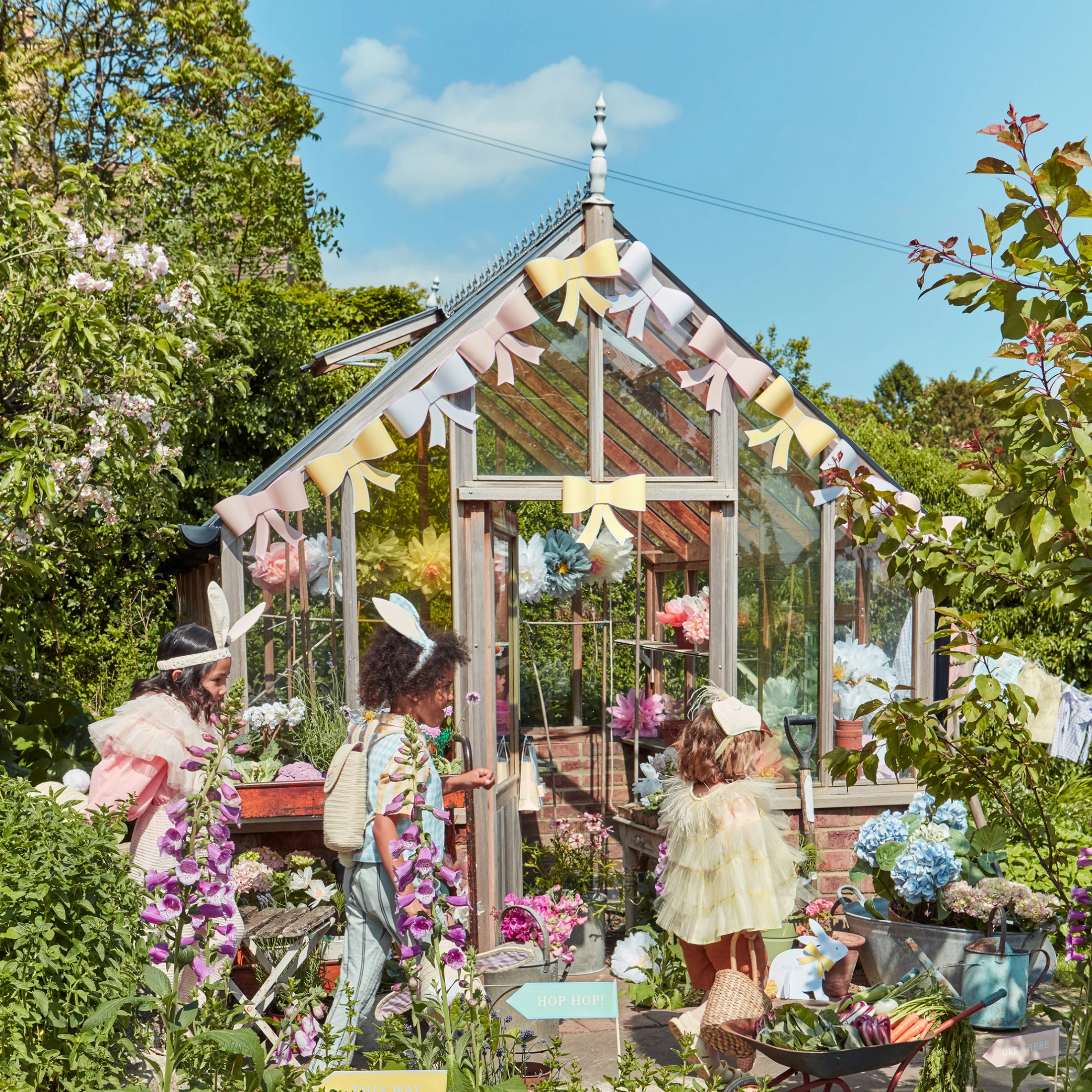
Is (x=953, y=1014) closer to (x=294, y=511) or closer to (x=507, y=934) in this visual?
(x=507, y=934)

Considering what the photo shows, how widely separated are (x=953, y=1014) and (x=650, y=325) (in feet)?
9.99

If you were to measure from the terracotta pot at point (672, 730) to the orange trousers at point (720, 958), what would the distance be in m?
1.74

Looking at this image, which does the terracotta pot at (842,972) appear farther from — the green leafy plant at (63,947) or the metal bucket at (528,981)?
the green leafy plant at (63,947)

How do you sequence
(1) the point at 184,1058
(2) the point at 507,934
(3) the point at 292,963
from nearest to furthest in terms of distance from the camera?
(1) the point at 184,1058, (3) the point at 292,963, (2) the point at 507,934

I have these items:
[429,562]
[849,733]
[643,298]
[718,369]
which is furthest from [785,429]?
[429,562]

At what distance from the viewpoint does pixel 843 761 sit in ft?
8.46

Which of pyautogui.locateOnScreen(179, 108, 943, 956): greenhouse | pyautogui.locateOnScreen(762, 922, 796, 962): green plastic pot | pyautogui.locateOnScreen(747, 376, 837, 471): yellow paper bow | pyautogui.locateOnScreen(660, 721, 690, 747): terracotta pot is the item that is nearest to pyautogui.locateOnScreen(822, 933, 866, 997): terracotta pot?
pyautogui.locateOnScreen(762, 922, 796, 962): green plastic pot

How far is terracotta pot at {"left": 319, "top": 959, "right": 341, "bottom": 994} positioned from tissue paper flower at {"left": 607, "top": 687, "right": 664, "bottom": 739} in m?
2.37

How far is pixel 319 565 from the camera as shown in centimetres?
463

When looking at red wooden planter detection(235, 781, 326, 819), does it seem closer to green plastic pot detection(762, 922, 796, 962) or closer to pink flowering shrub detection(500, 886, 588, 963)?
pink flowering shrub detection(500, 886, 588, 963)

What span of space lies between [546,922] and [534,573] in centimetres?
285

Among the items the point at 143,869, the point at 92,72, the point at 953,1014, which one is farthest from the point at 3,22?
the point at 953,1014

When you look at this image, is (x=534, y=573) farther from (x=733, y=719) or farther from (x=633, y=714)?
(x=733, y=719)

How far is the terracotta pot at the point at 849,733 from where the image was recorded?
4.89 metres
